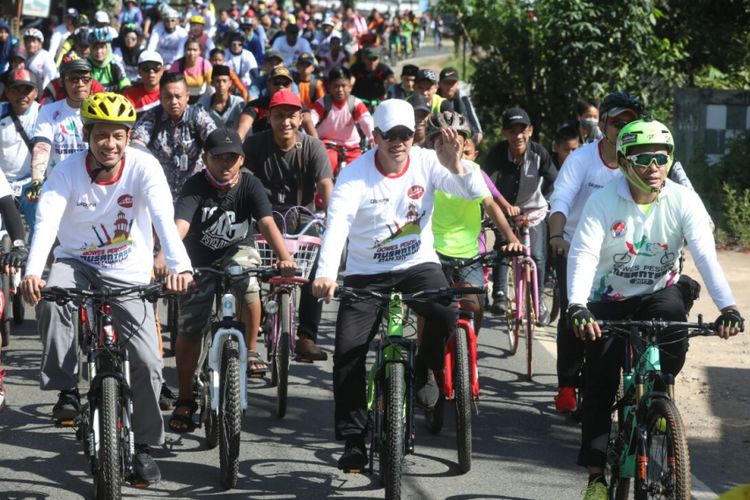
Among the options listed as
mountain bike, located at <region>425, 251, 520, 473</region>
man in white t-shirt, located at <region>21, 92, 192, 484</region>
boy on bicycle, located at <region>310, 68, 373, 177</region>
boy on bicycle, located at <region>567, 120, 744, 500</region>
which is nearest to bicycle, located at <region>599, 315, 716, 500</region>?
boy on bicycle, located at <region>567, 120, 744, 500</region>

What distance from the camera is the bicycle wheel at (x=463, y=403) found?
7133 millimetres

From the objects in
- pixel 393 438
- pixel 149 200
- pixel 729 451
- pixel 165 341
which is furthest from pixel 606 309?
pixel 165 341

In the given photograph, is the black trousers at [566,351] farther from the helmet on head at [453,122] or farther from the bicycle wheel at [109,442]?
the bicycle wheel at [109,442]

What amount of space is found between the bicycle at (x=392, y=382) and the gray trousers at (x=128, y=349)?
1029 millimetres

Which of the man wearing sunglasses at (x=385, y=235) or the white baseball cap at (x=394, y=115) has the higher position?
the white baseball cap at (x=394, y=115)

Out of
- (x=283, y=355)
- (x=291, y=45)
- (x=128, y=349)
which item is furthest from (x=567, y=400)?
(x=291, y=45)

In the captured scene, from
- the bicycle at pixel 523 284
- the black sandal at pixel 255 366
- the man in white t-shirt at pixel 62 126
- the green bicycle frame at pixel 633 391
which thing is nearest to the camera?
the green bicycle frame at pixel 633 391

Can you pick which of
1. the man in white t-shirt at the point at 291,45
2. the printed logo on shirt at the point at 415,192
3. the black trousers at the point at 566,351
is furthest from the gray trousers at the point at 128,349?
the man in white t-shirt at the point at 291,45

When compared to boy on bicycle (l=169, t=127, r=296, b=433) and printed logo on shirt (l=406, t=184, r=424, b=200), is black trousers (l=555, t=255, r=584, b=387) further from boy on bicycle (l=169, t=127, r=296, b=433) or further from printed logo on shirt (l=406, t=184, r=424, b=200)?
boy on bicycle (l=169, t=127, r=296, b=433)

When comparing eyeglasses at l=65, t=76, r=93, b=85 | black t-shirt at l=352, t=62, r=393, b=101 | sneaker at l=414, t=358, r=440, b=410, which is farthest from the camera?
black t-shirt at l=352, t=62, r=393, b=101

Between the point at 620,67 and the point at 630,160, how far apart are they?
1294 cm

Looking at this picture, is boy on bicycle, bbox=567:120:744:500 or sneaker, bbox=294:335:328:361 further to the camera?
sneaker, bbox=294:335:328:361

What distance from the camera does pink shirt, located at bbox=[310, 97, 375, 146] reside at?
45.3 feet

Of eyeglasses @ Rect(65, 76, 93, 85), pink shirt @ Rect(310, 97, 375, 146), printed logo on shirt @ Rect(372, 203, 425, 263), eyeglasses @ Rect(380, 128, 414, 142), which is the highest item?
eyeglasses @ Rect(65, 76, 93, 85)
